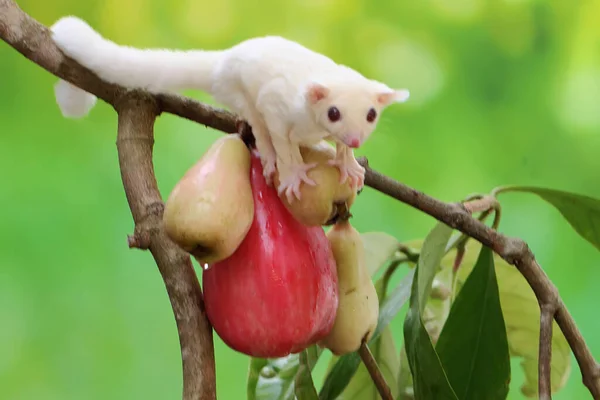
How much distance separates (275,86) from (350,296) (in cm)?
15

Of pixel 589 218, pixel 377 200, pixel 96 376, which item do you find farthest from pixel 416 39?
pixel 96 376

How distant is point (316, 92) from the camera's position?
38 cm

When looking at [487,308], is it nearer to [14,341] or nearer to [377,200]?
[377,200]

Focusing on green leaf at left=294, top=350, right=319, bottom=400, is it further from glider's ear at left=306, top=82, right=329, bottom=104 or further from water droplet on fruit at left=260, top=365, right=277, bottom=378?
glider's ear at left=306, top=82, right=329, bottom=104

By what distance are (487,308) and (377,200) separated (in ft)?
1.54

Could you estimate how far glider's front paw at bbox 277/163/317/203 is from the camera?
39 centimetres

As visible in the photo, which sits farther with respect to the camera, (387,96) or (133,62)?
(133,62)

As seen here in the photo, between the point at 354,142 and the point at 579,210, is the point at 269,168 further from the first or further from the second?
the point at 579,210

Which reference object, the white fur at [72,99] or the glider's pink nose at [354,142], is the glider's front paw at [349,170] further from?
the white fur at [72,99]

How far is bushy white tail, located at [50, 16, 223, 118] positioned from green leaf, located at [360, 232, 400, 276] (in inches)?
11.5

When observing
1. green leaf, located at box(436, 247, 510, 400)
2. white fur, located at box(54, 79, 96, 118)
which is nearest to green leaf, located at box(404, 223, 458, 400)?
green leaf, located at box(436, 247, 510, 400)

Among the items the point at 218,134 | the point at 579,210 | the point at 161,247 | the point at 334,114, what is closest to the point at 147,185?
the point at 161,247

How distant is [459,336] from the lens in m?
0.58

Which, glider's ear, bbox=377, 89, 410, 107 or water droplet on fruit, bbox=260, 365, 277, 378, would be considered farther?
water droplet on fruit, bbox=260, 365, 277, 378
